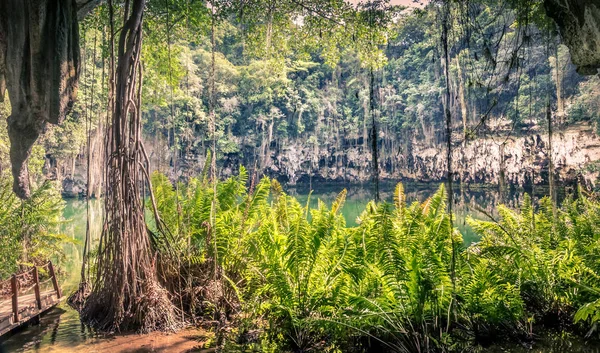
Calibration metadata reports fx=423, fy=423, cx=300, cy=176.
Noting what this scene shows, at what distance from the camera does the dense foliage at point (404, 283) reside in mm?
3436

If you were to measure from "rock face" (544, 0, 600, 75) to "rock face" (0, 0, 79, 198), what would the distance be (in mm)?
4606

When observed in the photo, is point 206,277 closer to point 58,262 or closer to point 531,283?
point 531,283

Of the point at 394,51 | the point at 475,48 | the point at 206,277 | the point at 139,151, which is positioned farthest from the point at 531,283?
the point at 394,51

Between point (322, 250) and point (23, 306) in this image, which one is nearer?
point (322, 250)

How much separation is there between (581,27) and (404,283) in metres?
2.69

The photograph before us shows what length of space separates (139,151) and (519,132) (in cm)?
2801

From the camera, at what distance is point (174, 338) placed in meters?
4.13

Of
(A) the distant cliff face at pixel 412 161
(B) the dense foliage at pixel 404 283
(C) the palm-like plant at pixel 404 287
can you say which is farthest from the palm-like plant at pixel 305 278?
(A) the distant cliff face at pixel 412 161

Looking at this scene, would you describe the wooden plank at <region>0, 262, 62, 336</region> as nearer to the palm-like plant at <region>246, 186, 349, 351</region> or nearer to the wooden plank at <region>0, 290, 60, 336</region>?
the wooden plank at <region>0, 290, 60, 336</region>

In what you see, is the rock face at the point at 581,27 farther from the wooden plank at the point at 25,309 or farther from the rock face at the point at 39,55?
the wooden plank at the point at 25,309

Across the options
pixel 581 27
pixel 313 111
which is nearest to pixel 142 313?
pixel 581 27

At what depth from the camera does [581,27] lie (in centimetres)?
367

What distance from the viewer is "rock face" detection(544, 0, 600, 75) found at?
349 cm

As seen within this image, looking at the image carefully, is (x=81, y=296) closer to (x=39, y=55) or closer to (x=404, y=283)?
(x=39, y=55)
